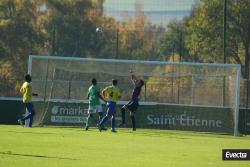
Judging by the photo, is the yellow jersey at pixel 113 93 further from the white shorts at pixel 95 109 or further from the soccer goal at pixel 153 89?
the soccer goal at pixel 153 89

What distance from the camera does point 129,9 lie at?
377 ft

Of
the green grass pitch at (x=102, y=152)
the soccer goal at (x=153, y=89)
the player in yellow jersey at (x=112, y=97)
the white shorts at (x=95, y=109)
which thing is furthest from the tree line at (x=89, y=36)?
the green grass pitch at (x=102, y=152)

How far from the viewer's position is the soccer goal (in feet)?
113

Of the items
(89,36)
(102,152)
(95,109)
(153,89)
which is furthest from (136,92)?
(89,36)

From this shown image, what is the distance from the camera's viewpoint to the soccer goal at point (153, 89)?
1361 inches

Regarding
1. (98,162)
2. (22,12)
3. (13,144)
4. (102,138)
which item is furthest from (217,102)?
(22,12)

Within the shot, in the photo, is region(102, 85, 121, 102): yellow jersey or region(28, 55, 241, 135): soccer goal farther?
region(28, 55, 241, 135): soccer goal

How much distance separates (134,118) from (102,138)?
7702 mm

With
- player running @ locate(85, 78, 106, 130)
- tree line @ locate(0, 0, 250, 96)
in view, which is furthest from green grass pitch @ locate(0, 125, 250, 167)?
tree line @ locate(0, 0, 250, 96)

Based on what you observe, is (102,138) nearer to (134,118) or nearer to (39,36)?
(134,118)

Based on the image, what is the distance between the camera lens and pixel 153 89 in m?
36.0

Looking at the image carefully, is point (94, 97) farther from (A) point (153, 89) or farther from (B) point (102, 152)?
(B) point (102, 152)

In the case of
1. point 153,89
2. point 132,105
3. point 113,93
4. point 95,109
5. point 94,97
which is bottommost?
point 95,109

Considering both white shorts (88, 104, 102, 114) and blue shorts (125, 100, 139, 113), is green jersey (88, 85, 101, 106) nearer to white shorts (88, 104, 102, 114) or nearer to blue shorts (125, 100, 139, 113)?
white shorts (88, 104, 102, 114)
